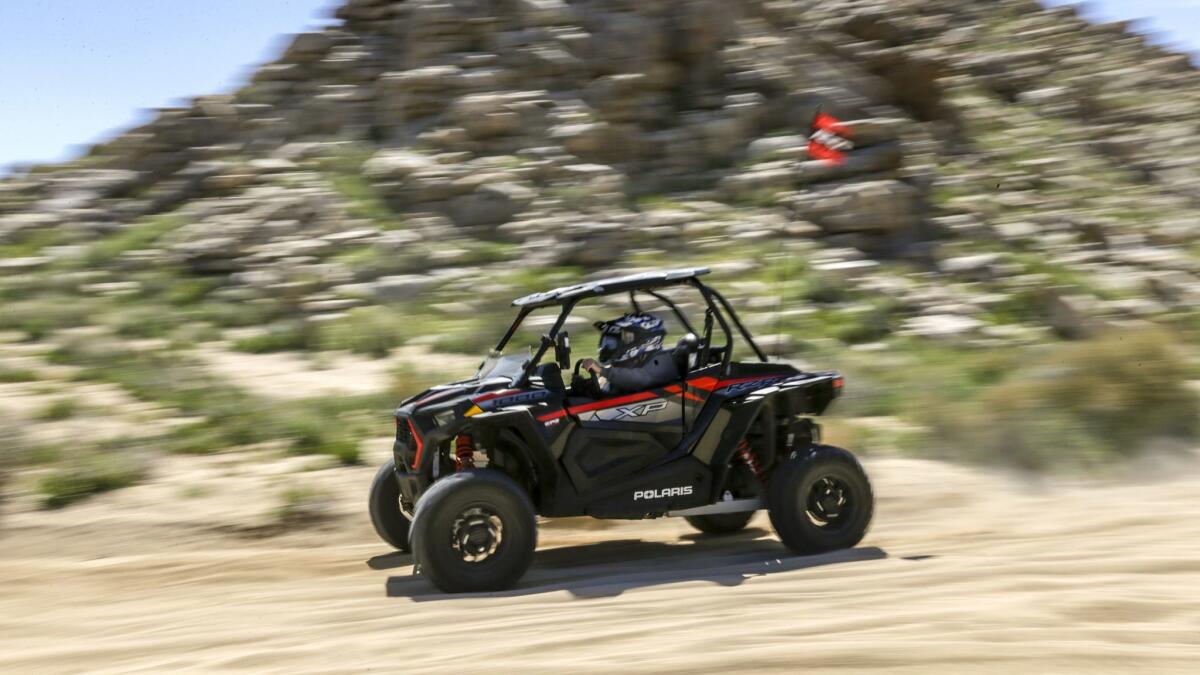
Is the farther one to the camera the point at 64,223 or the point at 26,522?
the point at 64,223

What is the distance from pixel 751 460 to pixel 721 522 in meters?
1.05

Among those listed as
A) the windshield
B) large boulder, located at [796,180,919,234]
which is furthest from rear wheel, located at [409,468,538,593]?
large boulder, located at [796,180,919,234]

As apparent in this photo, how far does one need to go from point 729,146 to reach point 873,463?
56.3 ft

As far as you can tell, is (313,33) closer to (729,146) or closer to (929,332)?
(729,146)

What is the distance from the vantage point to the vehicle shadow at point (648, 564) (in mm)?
7105

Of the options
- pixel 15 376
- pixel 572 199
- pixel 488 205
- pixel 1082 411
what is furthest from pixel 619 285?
pixel 572 199

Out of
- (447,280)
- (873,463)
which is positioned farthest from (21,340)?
(873,463)

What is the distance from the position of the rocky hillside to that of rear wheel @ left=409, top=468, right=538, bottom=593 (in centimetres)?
919

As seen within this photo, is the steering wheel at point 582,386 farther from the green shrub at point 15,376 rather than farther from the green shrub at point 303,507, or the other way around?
the green shrub at point 15,376

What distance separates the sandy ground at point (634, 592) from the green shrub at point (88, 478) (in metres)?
0.17

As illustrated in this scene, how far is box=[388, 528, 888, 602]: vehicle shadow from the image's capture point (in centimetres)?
711

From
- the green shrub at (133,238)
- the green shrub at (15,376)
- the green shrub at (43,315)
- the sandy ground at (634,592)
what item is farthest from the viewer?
the green shrub at (133,238)

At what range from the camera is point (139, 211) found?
23.8 metres

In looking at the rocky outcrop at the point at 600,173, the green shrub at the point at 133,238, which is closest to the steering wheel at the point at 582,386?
the rocky outcrop at the point at 600,173
